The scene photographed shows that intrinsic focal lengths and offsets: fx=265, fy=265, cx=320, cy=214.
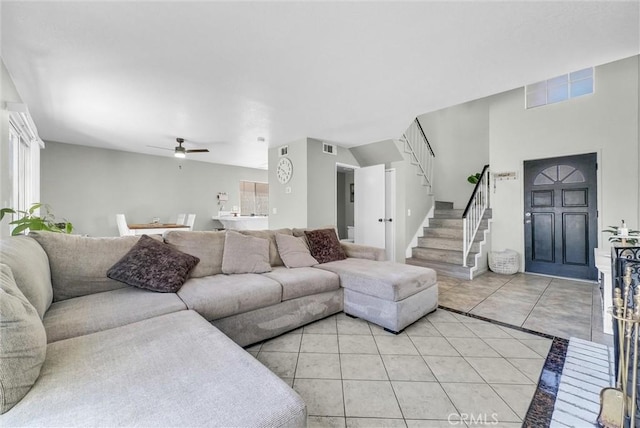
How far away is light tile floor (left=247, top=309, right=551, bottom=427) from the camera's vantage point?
1.41 meters

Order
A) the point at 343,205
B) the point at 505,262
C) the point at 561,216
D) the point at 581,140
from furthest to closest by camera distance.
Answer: the point at 343,205
the point at 505,262
the point at 561,216
the point at 581,140

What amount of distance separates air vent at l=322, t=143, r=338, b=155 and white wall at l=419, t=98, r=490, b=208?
258cm

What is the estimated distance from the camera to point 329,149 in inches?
195

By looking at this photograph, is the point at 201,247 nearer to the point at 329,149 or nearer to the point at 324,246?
the point at 324,246

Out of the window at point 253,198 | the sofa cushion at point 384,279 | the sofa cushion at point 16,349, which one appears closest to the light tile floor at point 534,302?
the sofa cushion at point 384,279

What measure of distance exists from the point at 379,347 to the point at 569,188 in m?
4.13

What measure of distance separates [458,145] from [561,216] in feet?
8.82

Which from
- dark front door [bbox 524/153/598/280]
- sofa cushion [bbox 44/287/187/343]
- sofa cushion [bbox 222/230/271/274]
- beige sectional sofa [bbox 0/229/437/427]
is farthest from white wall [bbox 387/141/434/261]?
sofa cushion [bbox 44/287/187/343]

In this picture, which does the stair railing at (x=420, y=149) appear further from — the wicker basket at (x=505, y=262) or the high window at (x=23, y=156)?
the high window at (x=23, y=156)

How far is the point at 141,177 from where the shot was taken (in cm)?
620

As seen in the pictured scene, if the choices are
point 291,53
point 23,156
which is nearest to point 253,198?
point 23,156

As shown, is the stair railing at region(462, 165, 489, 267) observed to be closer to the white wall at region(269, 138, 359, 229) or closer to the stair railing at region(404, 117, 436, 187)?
the stair railing at region(404, 117, 436, 187)

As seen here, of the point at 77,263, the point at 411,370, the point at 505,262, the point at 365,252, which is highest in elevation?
the point at 77,263

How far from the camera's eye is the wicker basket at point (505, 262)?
4344mm
